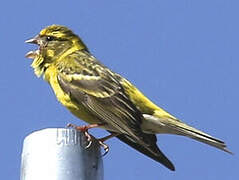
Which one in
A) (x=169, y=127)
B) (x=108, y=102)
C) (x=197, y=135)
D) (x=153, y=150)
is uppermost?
(x=108, y=102)

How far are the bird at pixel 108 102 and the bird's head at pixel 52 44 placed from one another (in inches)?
0.6

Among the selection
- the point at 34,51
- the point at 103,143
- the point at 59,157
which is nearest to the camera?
the point at 59,157

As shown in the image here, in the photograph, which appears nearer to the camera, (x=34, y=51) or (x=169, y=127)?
(x=169, y=127)

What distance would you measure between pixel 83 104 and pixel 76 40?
1764 millimetres

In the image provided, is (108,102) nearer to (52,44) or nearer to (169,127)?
(169,127)

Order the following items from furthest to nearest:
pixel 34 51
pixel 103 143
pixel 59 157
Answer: pixel 34 51, pixel 103 143, pixel 59 157

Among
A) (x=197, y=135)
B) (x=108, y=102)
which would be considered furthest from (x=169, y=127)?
(x=108, y=102)

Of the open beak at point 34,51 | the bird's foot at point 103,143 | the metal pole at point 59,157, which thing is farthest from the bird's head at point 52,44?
the metal pole at point 59,157

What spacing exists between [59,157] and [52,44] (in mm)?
4102

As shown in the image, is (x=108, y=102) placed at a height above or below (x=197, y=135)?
above

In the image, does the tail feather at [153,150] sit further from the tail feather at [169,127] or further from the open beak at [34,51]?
the open beak at [34,51]

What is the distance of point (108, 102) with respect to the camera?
834 centimetres

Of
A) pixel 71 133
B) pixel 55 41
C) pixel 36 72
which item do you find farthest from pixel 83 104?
pixel 71 133

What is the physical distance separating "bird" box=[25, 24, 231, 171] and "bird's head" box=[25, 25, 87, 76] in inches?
0.6
